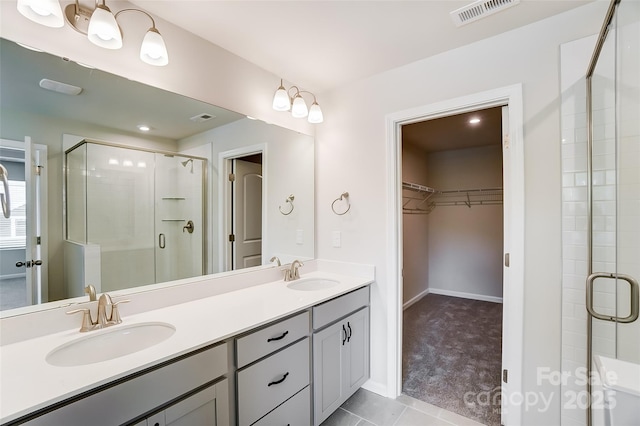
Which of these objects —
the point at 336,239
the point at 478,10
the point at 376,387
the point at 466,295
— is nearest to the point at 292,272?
the point at 336,239

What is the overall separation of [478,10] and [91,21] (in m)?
1.88

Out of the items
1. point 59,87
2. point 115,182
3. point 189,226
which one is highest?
point 59,87

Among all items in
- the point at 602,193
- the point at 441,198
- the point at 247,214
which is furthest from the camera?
Result: the point at 441,198

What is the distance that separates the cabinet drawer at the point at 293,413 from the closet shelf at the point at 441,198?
306cm

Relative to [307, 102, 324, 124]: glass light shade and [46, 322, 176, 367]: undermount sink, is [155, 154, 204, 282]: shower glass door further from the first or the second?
[307, 102, 324, 124]: glass light shade

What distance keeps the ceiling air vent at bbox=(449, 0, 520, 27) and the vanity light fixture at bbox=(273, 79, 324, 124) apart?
1090 millimetres

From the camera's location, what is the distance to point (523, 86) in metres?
1.67

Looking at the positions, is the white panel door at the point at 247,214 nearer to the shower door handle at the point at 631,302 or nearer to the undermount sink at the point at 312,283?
the undermount sink at the point at 312,283

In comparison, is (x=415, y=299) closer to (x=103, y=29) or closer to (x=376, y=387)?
(x=376, y=387)

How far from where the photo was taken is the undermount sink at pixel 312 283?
220 cm

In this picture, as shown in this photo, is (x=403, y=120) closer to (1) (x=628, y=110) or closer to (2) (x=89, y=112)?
(1) (x=628, y=110)

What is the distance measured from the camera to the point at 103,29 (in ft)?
4.05

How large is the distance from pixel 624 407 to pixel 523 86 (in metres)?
1.58

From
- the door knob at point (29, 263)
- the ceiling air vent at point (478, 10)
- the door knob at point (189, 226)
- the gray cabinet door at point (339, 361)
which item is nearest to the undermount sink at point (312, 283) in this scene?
the gray cabinet door at point (339, 361)
